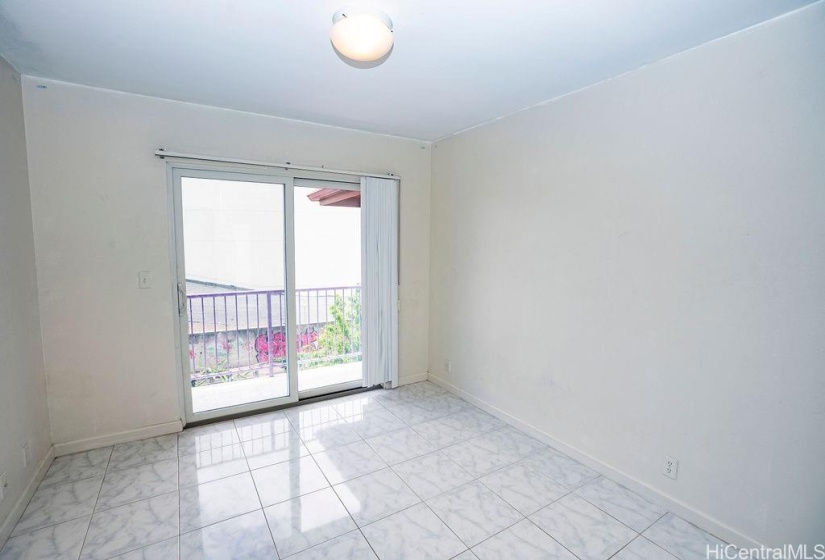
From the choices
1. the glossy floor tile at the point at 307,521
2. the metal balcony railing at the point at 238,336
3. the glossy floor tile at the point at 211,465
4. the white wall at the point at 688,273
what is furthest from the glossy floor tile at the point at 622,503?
the metal balcony railing at the point at 238,336

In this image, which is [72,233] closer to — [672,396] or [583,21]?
[583,21]

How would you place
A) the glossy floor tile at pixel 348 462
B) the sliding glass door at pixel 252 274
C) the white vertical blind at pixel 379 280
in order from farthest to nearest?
the white vertical blind at pixel 379 280 → the sliding glass door at pixel 252 274 → the glossy floor tile at pixel 348 462

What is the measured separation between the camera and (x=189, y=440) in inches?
112

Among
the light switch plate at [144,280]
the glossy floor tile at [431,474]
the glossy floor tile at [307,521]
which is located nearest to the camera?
the glossy floor tile at [307,521]

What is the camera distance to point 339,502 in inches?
85.2

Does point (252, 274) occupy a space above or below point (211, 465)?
above

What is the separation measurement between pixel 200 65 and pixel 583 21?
6.81 ft

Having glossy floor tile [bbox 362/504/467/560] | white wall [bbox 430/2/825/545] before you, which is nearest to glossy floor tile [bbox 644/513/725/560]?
white wall [bbox 430/2/825/545]

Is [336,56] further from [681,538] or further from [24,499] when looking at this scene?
[681,538]

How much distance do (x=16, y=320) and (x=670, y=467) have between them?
3.74m

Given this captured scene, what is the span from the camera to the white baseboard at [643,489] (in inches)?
73.2

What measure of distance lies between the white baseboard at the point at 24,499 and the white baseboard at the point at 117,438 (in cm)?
7

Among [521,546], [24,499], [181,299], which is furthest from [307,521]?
[181,299]

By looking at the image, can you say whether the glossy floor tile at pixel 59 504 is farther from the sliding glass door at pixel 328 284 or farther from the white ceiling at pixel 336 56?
the white ceiling at pixel 336 56
